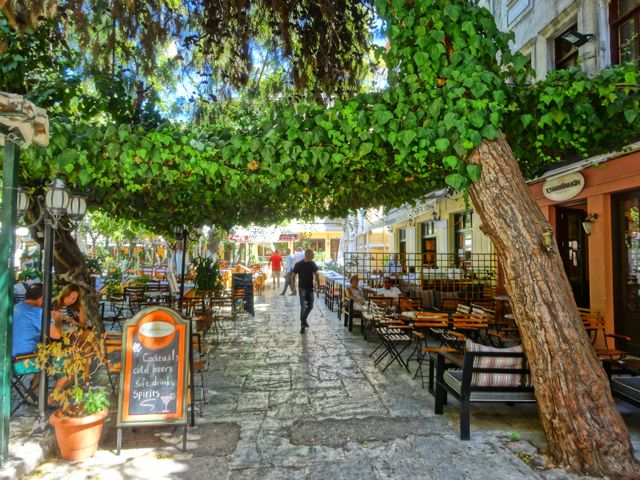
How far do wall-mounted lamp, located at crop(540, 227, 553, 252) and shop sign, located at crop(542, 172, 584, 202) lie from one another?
203 inches

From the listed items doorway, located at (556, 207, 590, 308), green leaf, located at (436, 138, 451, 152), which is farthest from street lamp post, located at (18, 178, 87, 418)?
doorway, located at (556, 207, 590, 308)

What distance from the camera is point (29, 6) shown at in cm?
425

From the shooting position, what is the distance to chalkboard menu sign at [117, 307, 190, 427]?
373 cm

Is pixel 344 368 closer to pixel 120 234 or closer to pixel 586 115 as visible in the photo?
pixel 586 115

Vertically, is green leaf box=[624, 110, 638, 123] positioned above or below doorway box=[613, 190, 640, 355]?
above

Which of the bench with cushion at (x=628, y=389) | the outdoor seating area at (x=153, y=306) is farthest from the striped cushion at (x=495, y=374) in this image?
the outdoor seating area at (x=153, y=306)

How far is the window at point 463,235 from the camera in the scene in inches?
484

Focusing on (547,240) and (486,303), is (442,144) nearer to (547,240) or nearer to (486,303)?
(547,240)

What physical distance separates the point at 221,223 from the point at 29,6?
6.18 meters

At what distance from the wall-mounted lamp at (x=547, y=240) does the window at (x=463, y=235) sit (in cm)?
843

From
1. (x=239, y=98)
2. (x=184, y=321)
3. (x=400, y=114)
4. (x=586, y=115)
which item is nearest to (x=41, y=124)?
(x=184, y=321)

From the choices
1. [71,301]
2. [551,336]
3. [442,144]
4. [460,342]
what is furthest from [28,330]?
[460,342]

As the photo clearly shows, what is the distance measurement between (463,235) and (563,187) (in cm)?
489

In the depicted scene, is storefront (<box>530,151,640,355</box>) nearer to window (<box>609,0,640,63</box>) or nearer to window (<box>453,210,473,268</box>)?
window (<box>609,0,640,63</box>)
